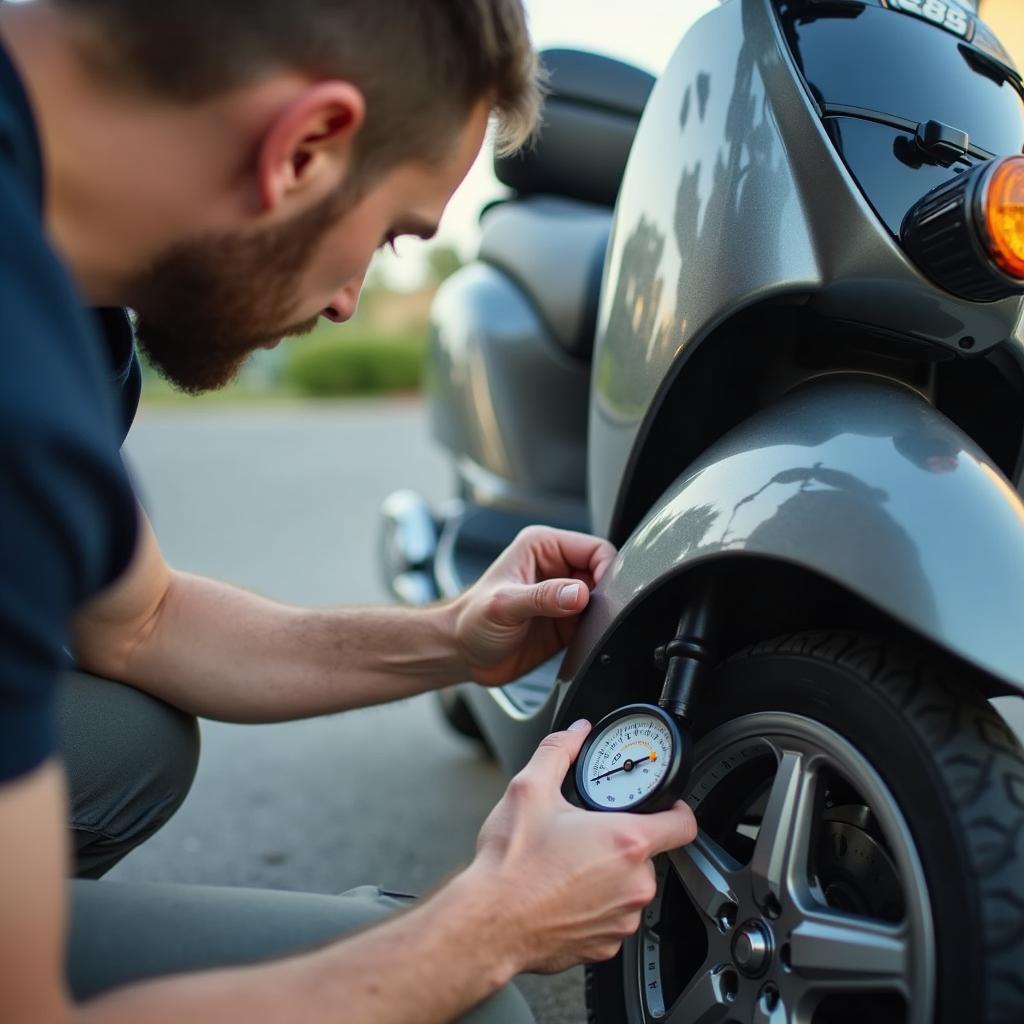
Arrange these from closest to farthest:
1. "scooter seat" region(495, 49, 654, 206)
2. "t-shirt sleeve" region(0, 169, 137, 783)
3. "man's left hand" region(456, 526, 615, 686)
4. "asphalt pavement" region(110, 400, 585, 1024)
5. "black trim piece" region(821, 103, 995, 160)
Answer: "t-shirt sleeve" region(0, 169, 137, 783) → "black trim piece" region(821, 103, 995, 160) → "man's left hand" region(456, 526, 615, 686) → "asphalt pavement" region(110, 400, 585, 1024) → "scooter seat" region(495, 49, 654, 206)

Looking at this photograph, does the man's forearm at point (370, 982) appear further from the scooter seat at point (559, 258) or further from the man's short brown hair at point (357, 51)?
the scooter seat at point (559, 258)

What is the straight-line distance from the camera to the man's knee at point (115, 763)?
1.53 m

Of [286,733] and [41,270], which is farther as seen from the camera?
[286,733]

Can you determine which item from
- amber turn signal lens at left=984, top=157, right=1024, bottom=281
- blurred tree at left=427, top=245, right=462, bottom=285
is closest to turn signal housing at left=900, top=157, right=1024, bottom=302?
amber turn signal lens at left=984, top=157, right=1024, bottom=281

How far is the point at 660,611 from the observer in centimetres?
138

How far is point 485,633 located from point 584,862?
0.53 meters

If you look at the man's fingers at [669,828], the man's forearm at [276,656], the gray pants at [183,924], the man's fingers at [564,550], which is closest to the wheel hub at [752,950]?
the man's fingers at [669,828]

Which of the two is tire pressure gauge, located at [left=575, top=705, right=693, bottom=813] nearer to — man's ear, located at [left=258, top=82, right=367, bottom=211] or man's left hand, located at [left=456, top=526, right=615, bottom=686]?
man's left hand, located at [left=456, top=526, right=615, bottom=686]

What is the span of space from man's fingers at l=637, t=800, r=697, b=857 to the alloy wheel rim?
64 millimetres

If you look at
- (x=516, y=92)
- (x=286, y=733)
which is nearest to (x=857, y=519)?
(x=516, y=92)

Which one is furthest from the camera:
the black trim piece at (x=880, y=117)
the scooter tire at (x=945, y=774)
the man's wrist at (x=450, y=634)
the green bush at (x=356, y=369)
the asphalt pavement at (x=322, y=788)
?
the green bush at (x=356, y=369)

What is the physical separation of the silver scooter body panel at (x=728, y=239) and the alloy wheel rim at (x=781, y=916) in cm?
47

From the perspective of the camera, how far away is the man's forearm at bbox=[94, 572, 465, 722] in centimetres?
165

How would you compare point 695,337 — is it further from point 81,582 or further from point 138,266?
point 81,582
